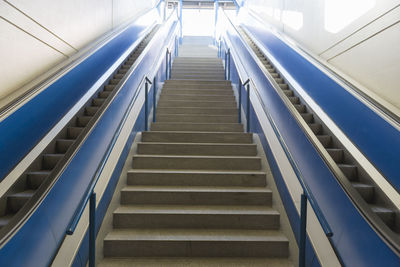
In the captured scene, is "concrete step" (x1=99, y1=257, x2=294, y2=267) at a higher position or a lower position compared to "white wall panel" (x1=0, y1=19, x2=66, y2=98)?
lower

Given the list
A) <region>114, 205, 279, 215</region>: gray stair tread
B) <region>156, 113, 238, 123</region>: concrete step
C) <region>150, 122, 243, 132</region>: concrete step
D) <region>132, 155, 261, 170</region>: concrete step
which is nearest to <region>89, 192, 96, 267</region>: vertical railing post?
<region>114, 205, 279, 215</region>: gray stair tread

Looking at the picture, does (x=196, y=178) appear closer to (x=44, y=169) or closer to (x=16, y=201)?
(x=44, y=169)

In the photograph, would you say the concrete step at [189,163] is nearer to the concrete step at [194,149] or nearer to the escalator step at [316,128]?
the concrete step at [194,149]

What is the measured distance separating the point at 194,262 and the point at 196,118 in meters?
2.87

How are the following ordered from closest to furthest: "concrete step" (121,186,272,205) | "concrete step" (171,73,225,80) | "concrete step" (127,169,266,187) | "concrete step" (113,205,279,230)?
"concrete step" (113,205,279,230) → "concrete step" (121,186,272,205) → "concrete step" (127,169,266,187) → "concrete step" (171,73,225,80)

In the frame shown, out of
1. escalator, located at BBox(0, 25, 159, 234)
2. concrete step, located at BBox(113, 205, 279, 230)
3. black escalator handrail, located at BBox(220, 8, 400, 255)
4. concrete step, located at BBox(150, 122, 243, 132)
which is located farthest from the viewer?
concrete step, located at BBox(150, 122, 243, 132)

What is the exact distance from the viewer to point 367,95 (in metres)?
2.92

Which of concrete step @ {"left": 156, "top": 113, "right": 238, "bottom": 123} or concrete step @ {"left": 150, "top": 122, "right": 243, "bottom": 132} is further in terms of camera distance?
concrete step @ {"left": 156, "top": 113, "right": 238, "bottom": 123}

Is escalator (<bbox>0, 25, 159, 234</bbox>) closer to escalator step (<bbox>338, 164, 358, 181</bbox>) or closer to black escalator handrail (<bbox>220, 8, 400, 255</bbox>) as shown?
black escalator handrail (<bbox>220, 8, 400, 255</bbox>)

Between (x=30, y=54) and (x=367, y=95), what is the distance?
3.23m

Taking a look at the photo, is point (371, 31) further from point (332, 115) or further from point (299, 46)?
point (299, 46)

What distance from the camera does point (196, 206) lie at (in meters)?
3.11

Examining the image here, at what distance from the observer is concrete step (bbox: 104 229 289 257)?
2.60 metres

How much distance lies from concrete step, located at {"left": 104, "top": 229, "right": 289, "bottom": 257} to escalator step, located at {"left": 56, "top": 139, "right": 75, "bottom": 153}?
96 centimetres
